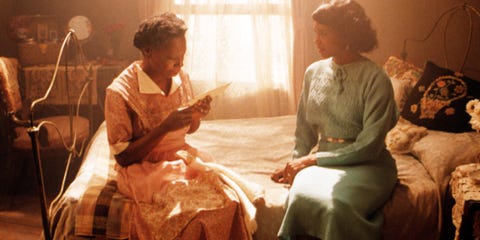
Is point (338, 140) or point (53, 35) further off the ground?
point (53, 35)

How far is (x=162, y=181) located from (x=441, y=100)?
177 centimetres

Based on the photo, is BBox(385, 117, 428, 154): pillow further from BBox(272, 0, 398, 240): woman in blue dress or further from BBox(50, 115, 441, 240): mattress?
BBox(272, 0, 398, 240): woman in blue dress

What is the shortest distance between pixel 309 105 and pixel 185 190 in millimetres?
781

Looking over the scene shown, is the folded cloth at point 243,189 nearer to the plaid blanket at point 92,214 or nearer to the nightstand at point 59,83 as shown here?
the plaid blanket at point 92,214

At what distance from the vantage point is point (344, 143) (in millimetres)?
2227

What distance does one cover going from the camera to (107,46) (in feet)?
14.6

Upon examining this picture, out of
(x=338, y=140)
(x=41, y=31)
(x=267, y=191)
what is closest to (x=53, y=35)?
(x=41, y=31)

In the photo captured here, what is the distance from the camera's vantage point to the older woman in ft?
6.09

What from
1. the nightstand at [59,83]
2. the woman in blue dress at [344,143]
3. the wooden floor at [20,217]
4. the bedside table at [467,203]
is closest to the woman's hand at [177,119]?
the woman in blue dress at [344,143]

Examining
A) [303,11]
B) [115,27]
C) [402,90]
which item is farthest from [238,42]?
[402,90]

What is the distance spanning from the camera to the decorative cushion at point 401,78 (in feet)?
10.1

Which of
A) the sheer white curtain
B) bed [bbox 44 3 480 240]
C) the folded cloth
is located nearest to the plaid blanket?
bed [bbox 44 3 480 240]

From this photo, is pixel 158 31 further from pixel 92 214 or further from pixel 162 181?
pixel 92 214

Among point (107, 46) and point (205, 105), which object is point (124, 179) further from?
point (107, 46)
